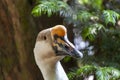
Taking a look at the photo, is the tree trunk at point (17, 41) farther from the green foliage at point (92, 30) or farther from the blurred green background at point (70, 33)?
the green foliage at point (92, 30)

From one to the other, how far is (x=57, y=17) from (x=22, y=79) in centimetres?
28

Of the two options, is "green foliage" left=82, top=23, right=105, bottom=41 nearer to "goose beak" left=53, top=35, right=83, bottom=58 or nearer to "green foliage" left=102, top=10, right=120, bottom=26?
"green foliage" left=102, top=10, right=120, bottom=26

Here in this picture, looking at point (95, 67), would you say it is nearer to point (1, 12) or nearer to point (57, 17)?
point (57, 17)

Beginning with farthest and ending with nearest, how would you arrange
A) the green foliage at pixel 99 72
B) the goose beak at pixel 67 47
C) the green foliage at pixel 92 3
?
1. the green foliage at pixel 92 3
2. the green foliage at pixel 99 72
3. the goose beak at pixel 67 47

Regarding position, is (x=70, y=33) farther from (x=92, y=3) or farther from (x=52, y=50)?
(x=52, y=50)

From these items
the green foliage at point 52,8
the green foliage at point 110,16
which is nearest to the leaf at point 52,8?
the green foliage at point 52,8

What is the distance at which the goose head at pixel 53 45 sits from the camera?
1017 millimetres

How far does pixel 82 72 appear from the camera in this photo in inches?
47.3

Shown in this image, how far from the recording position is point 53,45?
104 cm

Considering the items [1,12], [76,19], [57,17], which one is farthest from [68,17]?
[1,12]

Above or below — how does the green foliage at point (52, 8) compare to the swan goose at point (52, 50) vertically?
above

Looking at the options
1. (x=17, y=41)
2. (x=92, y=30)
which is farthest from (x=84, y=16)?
(x=17, y=41)

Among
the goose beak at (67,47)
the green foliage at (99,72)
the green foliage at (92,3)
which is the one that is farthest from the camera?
the green foliage at (92,3)

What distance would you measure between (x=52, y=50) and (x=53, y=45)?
15 mm
